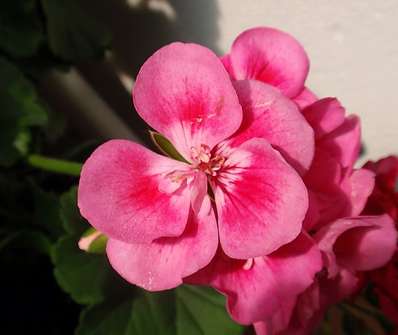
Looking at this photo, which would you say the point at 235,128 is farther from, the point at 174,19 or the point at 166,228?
the point at 174,19

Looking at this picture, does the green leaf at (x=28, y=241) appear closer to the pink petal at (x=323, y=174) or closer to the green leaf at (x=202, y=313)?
the green leaf at (x=202, y=313)

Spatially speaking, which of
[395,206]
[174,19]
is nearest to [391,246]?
[395,206]

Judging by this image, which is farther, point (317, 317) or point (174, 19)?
point (174, 19)

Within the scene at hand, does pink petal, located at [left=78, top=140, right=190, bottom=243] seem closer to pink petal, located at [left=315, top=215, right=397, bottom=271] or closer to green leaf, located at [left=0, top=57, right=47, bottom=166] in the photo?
pink petal, located at [left=315, top=215, right=397, bottom=271]

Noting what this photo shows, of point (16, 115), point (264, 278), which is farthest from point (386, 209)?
point (16, 115)

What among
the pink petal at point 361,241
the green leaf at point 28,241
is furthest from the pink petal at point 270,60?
the green leaf at point 28,241

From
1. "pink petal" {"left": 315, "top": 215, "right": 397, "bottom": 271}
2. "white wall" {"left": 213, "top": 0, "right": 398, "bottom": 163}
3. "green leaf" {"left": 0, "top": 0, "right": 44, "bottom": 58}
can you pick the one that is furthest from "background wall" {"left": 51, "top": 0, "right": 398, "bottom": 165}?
"pink petal" {"left": 315, "top": 215, "right": 397, "bottom": 271}

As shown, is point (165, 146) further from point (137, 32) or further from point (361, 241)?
point (137, 32)
